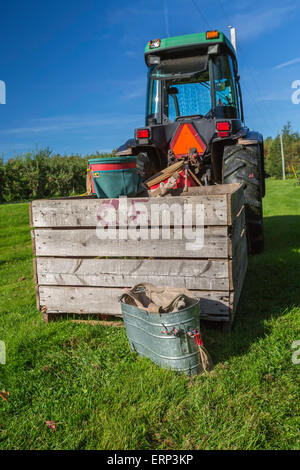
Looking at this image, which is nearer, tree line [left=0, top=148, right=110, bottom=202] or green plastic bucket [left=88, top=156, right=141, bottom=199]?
green plastic bucket [left=88, top=156, right=141, bottom=199]

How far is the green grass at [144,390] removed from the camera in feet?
5.91

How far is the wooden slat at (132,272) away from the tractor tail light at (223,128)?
216cm

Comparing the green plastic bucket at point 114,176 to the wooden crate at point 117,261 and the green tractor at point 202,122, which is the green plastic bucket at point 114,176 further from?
the wooden crate at point 117,261

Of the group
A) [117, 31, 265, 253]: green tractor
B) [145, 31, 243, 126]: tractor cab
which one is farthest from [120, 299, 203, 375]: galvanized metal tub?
[145, 31, 243, 126]: tractor cab

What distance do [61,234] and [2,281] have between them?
2590 mm

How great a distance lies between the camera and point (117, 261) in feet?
9.85

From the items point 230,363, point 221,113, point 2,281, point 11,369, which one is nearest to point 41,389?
point 11,369

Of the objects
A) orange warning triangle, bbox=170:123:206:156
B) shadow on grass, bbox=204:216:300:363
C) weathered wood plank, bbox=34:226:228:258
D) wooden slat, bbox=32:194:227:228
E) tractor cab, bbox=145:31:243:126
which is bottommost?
shadow on grass, bbox=204:216:300:363

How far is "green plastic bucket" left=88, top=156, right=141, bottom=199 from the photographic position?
15.6 ft

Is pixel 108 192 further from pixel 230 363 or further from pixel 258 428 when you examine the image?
pixel 258 428

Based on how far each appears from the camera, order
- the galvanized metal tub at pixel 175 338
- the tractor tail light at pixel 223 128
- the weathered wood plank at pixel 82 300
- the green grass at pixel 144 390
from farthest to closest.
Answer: the tractor tail light at pixel 223 128 → the weathered wood plank at pixel 82 300 → the galvanized metal tub at pixel 175 338 → the green grass at pixel 144 390

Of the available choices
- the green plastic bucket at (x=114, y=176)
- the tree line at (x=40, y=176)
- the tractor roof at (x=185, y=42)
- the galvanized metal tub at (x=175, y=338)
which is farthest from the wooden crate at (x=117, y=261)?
the tree line at (x=40, y=176)

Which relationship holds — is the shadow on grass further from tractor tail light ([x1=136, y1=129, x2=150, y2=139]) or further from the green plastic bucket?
tractor tail light ([x1=136, y1=129, x2=150, y2=139])

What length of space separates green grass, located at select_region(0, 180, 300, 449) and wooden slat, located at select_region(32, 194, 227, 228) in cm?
86
